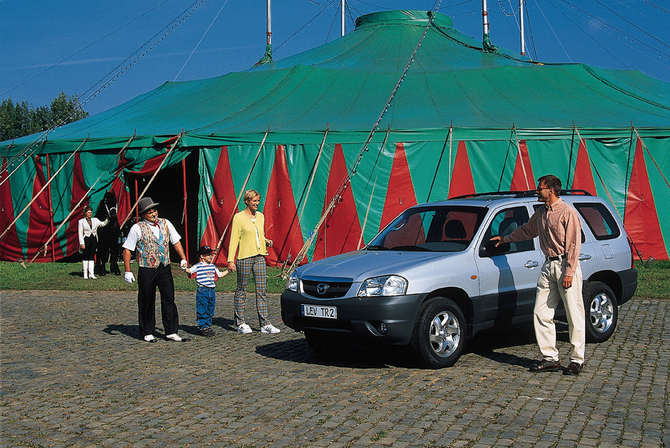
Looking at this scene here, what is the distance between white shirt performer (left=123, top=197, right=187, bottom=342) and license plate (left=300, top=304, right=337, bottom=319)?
2262mm

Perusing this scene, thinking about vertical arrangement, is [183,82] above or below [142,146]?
above

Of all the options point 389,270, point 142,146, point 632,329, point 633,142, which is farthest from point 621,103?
point 389,270

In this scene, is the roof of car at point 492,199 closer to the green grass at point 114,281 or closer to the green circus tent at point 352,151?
the green grass at point 114,281

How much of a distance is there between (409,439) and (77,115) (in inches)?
3458

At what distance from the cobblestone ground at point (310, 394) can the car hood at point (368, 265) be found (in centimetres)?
96

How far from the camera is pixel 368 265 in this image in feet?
24.7

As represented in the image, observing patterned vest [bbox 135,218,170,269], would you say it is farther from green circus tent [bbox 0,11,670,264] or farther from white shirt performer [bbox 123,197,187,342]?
green circus tent [bbox 0,11,670,264]

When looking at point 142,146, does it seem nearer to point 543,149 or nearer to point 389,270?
point 543,149

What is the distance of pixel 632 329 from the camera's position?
31.1 feet

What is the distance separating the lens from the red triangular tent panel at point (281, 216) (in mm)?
17281

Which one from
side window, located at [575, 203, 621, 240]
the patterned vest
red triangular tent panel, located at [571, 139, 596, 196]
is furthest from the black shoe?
red triangular tent panel, located at [571, 139, 596, 196]

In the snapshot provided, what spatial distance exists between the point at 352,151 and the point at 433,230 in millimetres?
8651

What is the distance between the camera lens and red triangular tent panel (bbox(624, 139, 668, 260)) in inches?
671

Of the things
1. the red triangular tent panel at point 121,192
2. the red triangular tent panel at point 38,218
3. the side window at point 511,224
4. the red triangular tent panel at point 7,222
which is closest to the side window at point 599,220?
the side window at point 511,224
